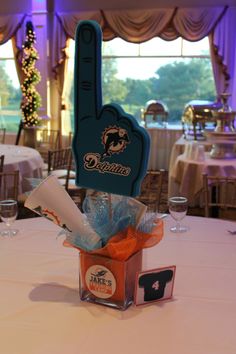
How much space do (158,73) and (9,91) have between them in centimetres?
291

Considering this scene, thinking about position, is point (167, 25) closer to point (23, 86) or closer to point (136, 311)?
point (23, 86)

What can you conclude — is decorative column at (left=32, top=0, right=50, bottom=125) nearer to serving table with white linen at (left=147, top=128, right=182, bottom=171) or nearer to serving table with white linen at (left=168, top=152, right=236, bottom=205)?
serving table with white linen at (left=147, top=128, right=182, bottom=171)

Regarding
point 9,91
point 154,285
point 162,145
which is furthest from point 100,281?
point 9,91

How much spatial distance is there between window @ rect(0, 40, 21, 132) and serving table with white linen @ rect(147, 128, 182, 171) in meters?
2.88

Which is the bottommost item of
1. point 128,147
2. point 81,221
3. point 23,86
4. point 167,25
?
point 81,221

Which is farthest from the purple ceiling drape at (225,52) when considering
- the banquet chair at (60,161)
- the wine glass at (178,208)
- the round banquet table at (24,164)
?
the wine glass at (178,208)

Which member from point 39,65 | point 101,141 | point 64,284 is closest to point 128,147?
point 101,141

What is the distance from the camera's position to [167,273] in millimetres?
1164

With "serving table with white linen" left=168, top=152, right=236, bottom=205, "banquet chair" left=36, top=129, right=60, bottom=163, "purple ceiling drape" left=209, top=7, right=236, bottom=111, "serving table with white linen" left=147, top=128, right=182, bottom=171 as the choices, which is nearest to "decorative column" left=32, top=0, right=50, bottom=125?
"banquet chair" left=36, top=129, right=60, bottom=163

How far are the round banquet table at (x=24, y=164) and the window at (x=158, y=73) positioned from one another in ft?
11.8

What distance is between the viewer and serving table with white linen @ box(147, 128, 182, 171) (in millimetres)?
6977

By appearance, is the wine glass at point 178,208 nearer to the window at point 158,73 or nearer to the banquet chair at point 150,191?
the banquet chair at point 150,191

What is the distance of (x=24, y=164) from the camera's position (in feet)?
12.3

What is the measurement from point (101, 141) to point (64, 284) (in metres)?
0.45
